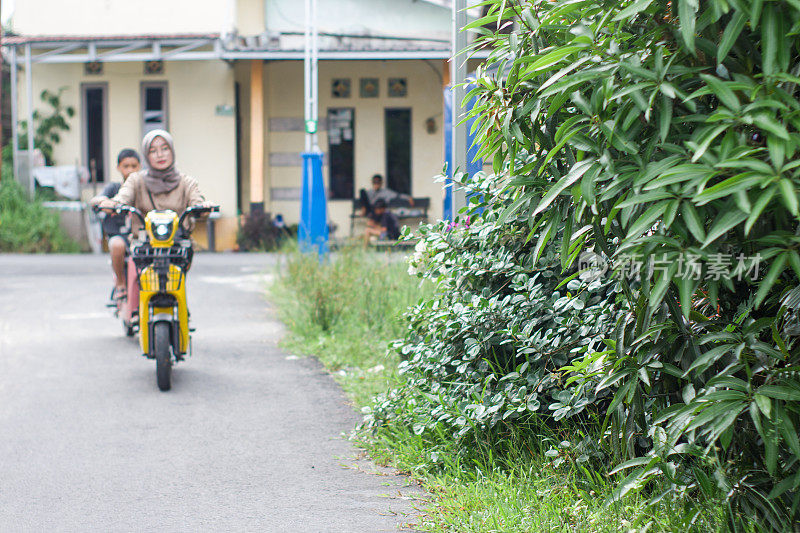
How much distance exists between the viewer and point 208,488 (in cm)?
464

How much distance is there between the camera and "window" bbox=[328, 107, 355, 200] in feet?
69.8

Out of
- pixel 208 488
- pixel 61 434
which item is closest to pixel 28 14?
pixel 61 434

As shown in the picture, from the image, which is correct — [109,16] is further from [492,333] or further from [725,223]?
[725,223]

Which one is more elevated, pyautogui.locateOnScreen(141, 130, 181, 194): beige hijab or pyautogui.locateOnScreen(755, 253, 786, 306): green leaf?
pyautogui.locateOnScreen(141, 130, 181, 194): beige hijab

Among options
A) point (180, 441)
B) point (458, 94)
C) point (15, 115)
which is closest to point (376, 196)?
point (15, 115)

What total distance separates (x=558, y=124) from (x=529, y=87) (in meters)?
0.16

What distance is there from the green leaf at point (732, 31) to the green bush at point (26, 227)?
700 inches

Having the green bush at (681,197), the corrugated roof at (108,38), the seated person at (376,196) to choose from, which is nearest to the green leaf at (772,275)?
the green bush at (681,197)

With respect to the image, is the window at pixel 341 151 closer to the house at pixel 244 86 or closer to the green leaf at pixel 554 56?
the house at pixel 244 86

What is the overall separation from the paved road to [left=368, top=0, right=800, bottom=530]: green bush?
4.72ft

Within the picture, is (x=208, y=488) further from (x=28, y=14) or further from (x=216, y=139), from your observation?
(x=28, y=14)

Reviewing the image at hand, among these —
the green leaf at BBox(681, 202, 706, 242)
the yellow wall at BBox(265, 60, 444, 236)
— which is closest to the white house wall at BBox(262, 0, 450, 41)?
the yellow wall at BBox(265, 60, 444, 236)

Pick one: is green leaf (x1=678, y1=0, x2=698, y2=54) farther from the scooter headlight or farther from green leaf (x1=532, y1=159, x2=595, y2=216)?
the scooter headlight

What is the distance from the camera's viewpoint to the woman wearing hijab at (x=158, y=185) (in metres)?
7.70
